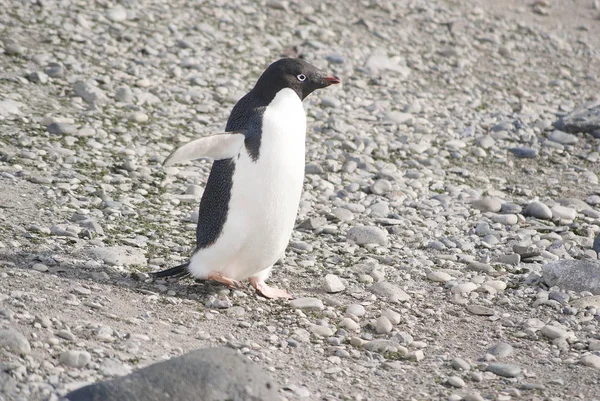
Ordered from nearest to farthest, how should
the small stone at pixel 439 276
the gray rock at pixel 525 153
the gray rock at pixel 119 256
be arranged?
the gray rock at pixel 119 256, the small stone at pixel 439 276, the gray rock at pixel 525 153

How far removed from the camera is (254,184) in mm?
4336

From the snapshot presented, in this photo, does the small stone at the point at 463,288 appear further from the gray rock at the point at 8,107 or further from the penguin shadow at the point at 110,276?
the gray rock at the point at 8,107

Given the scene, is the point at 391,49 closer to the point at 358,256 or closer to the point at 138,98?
the point at 138,98

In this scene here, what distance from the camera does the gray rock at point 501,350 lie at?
4121 millimetres

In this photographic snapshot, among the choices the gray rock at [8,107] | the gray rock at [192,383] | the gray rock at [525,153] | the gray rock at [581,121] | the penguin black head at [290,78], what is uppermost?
the penguin black head at [290,78]

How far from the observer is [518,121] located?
773 cm

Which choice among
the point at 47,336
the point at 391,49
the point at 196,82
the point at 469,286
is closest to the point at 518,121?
the point at 391,49

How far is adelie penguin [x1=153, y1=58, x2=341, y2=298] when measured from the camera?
4.32m

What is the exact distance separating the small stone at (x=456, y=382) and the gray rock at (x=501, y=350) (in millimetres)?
394

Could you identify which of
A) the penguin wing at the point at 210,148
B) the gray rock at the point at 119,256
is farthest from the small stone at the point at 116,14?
the penguin wing at the point at 210,148

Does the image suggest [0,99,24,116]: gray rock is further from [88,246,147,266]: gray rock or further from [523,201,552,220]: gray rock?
[523,201,552,220]: gray rock

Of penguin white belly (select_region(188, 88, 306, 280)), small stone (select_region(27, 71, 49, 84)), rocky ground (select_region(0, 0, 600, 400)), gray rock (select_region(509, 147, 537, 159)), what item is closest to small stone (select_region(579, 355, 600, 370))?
rocky ground (select_region(0, 0, 600, 400))

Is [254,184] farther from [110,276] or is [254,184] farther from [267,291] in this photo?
[110,276]

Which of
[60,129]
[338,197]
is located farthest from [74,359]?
[60,129]
